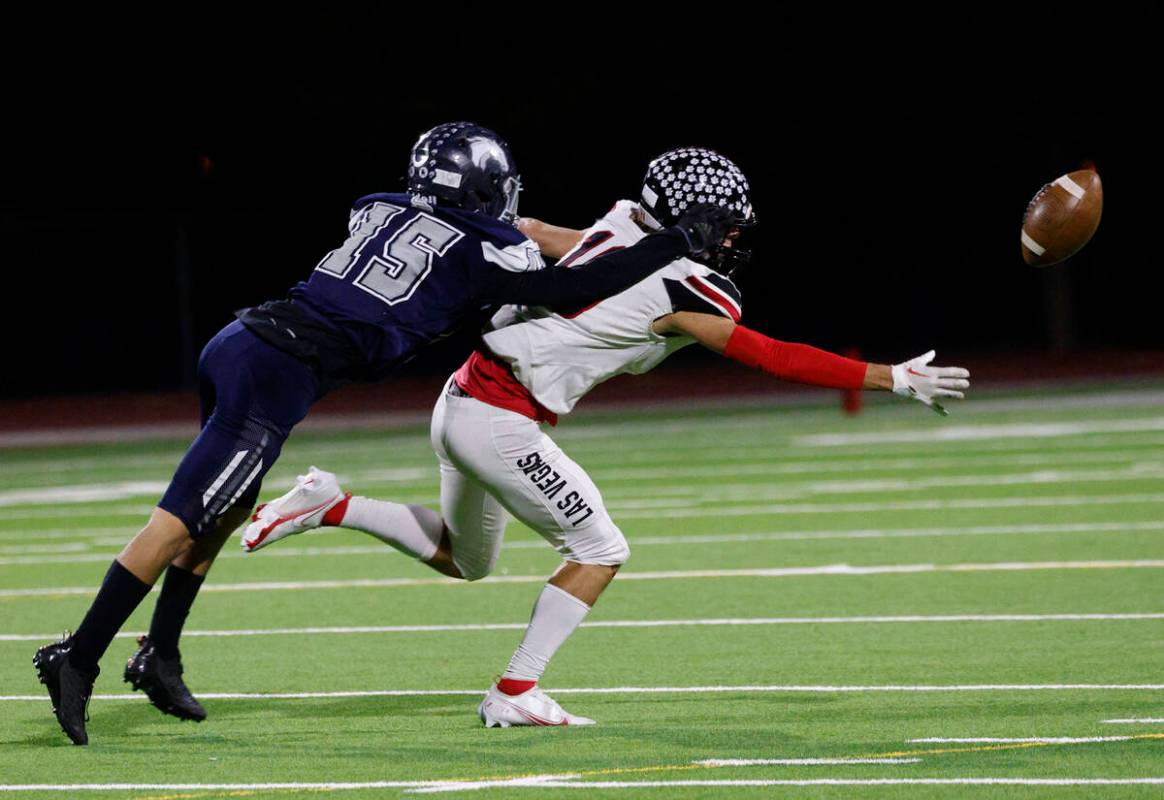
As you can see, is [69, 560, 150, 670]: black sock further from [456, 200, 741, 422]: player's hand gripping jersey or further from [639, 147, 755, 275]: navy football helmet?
[639, 147, 755, 275]: navy football helmet

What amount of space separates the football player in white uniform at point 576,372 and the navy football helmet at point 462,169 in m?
0.35

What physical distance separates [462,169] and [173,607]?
1.74 metres

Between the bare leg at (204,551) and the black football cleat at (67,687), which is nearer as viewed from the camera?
the black football cleat at (67,687)

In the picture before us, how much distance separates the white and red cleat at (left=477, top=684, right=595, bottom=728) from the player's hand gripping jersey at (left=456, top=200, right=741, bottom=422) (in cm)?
93

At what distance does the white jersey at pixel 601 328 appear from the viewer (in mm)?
6293

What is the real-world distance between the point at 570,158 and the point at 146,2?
7.62m

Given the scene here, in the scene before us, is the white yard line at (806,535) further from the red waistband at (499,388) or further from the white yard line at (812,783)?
the white yard line at (812,783)

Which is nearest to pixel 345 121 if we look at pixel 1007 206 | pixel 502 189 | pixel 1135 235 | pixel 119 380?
pixel 119 380

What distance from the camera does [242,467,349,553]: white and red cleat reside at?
6.69 metres

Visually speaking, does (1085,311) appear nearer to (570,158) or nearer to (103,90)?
(570,158)

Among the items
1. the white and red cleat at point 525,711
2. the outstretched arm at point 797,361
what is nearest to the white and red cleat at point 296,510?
the white and red cleat at point 525,711

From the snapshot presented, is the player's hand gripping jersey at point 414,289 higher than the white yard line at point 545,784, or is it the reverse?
the player's hand gripping jersey at point 414,289

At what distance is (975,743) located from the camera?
5.71 meters

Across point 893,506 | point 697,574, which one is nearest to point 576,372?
point 697,574
